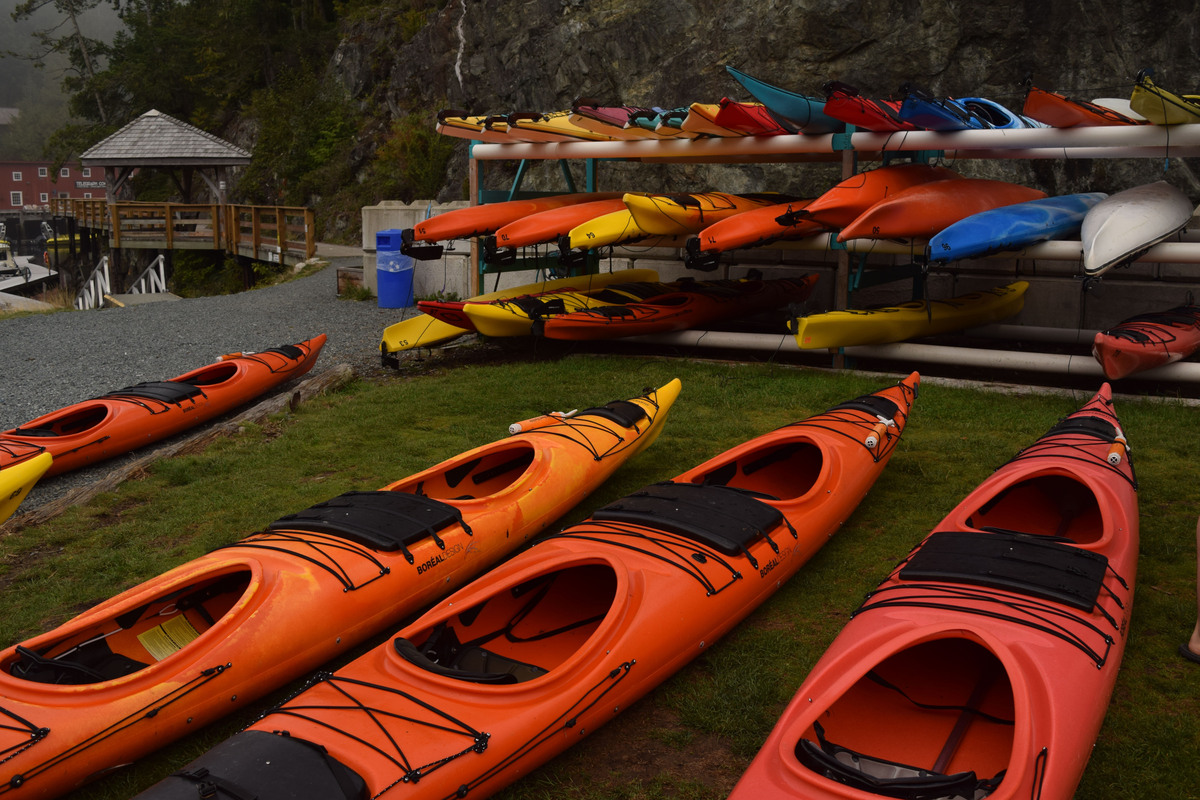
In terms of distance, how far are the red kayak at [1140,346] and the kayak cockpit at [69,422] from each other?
679 centimetres

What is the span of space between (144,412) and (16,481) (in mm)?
2372

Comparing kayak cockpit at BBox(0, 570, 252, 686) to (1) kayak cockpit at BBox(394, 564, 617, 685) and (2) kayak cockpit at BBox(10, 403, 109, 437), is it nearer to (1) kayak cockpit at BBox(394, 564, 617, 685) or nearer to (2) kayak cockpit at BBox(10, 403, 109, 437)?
(1) kayak cockpit at BBox(394, 564, 617, 685)

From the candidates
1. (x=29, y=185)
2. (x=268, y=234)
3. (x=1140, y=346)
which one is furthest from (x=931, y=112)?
(x=29, y=185)

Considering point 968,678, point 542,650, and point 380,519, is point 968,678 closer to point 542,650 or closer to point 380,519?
point 542,650

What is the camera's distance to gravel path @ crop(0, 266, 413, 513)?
746 centimetres

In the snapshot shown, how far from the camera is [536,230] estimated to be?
816cm

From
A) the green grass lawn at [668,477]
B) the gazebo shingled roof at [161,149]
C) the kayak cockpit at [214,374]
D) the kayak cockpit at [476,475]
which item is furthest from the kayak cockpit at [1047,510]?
the gazebo shingled roof at [161,149]

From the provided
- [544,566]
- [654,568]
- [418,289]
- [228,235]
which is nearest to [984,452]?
[654,568]

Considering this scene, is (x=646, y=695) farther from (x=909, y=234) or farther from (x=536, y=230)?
(x=536, y=230)

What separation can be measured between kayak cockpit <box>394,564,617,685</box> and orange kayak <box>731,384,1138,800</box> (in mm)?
856

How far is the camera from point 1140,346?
611cm

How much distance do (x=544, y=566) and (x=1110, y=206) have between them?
5.50 m

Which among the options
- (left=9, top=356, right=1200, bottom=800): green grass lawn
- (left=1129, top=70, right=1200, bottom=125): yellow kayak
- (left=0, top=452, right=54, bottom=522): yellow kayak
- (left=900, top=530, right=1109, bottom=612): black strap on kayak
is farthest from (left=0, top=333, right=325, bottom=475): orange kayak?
(left=1129, top=70, right=1200, bottom=125): yellow kayak

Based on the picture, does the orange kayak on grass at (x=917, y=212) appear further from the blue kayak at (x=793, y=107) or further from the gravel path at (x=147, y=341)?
the gravel path at (x=147, y=341)
